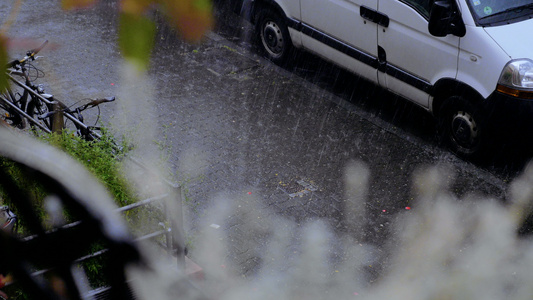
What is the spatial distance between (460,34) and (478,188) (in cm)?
147

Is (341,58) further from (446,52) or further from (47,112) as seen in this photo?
(47,112)

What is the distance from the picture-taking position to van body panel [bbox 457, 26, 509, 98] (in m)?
5.86

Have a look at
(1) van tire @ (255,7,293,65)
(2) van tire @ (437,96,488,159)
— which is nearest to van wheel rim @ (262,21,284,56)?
(1) van tire @ (255,7,293,65)

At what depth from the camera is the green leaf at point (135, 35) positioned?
1.07 meters

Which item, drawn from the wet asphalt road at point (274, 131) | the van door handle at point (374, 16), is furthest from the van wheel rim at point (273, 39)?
the van door handle at point (374, 16)

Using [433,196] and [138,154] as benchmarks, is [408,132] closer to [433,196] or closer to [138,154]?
[433,196]

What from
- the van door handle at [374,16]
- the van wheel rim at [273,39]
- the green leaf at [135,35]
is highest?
the green leaf at [135,35]

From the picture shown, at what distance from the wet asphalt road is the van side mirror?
4.19 ft

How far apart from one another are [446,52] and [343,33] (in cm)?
137

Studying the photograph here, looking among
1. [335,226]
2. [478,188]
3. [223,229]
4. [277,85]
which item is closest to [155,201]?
[223,229]

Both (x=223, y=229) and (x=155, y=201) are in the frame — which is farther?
(x=223, y=229)

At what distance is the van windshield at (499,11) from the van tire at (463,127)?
31.1 inches

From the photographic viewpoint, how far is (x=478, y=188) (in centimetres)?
604

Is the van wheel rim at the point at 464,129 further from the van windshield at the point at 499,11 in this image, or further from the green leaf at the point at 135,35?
the green leaf at the point at 135,35
